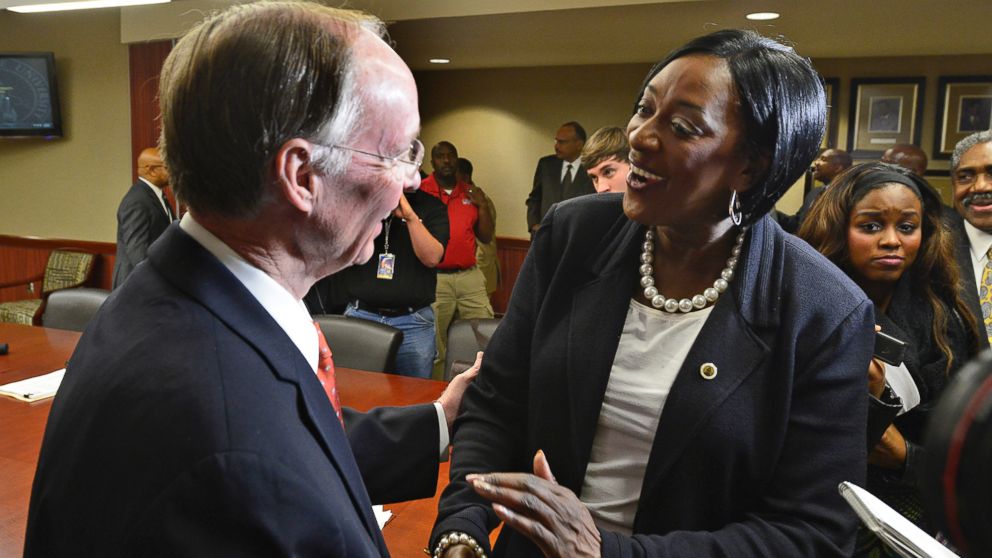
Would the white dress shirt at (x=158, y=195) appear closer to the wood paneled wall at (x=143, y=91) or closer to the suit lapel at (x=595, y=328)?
the wood paneled wall at (x=143, y=91)

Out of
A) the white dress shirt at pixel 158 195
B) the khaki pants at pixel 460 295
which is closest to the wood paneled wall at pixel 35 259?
the white dress shirt at pixel 158 195

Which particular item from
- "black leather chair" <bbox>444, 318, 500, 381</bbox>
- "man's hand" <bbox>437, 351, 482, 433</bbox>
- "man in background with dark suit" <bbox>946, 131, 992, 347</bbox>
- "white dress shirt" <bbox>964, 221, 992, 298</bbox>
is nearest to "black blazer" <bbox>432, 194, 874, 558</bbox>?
"man's hand" <bbox>437, 351, 482, 433</bbox>

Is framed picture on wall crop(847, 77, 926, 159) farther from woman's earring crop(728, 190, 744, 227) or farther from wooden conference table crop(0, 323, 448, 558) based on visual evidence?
woman's earring crop(728, 190, 744, 227)

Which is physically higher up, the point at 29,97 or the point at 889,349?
the point at 29,97

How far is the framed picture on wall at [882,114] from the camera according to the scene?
6887 millimetres

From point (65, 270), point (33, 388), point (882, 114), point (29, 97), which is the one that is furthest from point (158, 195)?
point (882, 114)

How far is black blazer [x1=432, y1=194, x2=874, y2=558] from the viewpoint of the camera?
3.48 feet

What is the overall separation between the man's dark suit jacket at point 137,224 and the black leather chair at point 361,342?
6.50 ft

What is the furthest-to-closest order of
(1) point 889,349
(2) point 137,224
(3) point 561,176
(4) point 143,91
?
(3) point 561,176 < (4) point 143,91 < (2) point 137,224 < (1) point 889,349

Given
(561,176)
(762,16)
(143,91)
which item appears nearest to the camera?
(762,16)

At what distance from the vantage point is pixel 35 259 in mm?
7051

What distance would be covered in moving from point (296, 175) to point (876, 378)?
1.21 m

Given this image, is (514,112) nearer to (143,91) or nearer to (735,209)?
(143,91)

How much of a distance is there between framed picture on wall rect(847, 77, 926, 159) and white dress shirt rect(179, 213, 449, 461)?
23.6 feet
